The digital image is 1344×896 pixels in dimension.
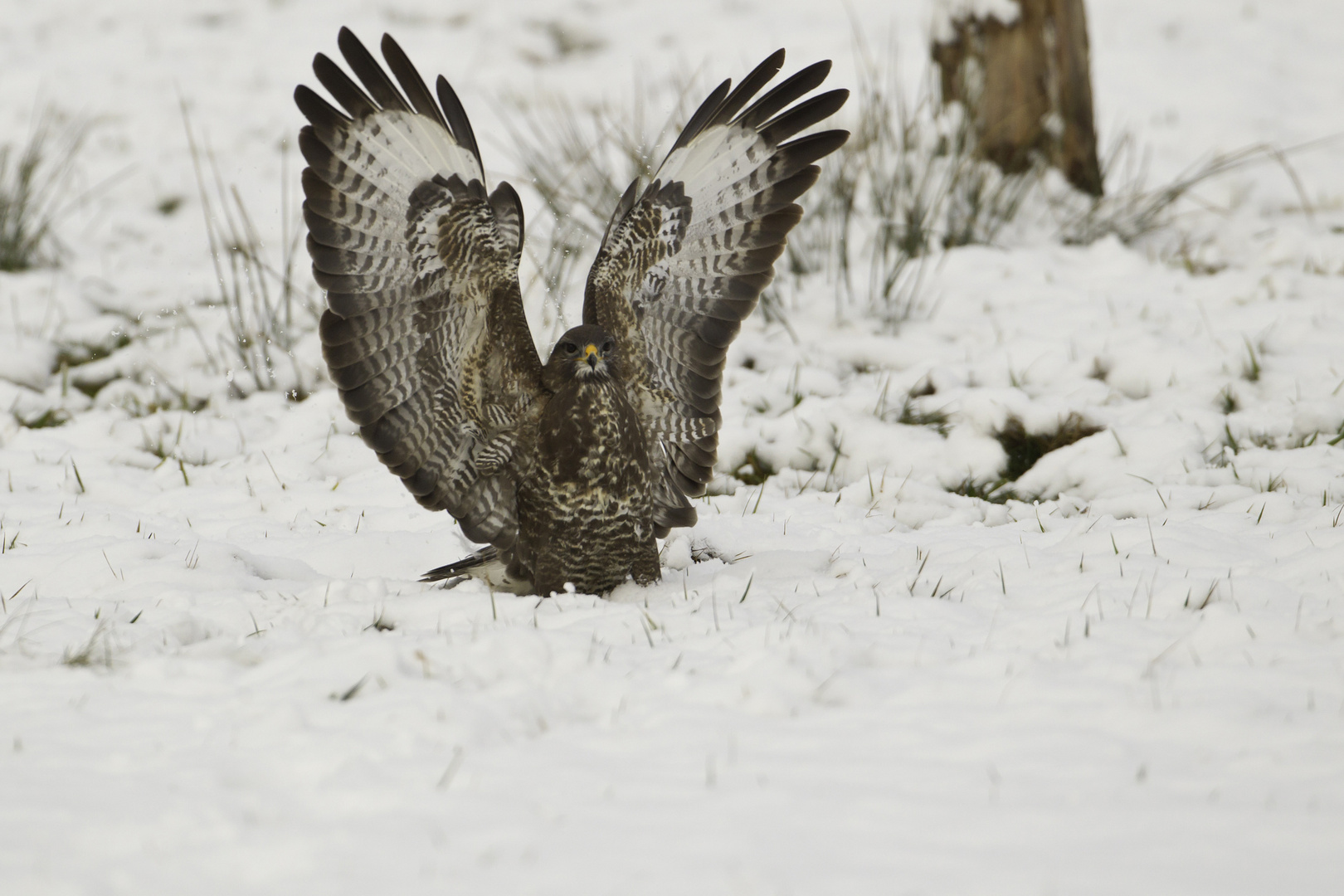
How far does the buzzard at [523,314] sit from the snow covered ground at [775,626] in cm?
26

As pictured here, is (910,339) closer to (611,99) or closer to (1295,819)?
(1295,819)

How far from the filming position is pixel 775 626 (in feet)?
8.59

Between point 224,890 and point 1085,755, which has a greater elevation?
point 224,890

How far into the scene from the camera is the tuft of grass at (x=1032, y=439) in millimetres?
4258

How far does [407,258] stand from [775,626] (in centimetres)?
133

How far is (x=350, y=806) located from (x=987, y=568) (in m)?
1.87

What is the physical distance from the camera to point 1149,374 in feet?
15.1

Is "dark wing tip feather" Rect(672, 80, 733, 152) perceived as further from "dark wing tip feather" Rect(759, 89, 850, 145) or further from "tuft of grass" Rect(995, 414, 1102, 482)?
→ "tuft of grass" Rect(995, 414, 1102, 482)

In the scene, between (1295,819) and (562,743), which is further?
(562,743)

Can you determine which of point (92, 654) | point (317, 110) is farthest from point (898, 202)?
point (92, 654)

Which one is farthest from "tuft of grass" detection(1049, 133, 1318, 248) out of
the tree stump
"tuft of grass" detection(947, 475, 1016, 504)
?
"tuft of grass" detection(947, 475, 1016, 504)

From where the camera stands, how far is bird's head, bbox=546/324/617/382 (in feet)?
9.50

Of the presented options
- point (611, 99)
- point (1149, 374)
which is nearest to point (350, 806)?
point (1149, 374)

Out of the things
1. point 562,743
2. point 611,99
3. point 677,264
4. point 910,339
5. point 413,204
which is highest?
point 611,99
